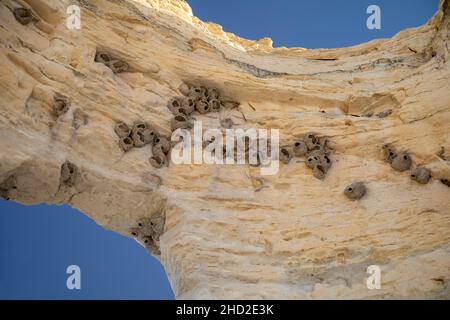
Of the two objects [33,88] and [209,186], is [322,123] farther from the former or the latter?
[33,88]

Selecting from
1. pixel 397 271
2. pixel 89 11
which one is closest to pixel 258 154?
pixel 397 271

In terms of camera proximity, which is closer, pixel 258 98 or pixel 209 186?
pixel 209 186

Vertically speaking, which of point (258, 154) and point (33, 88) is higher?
point (33, 88)
